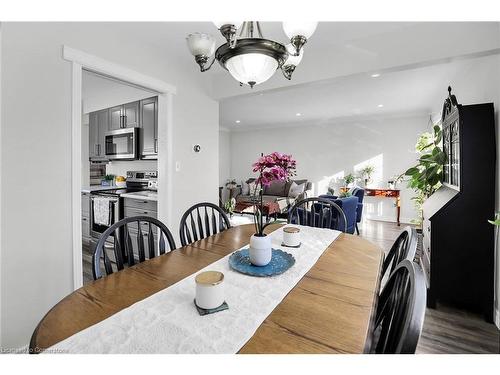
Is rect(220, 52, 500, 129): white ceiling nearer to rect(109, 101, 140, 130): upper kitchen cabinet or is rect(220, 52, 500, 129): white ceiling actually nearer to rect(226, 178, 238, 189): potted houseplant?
rect(109, 101, 140, 130): upper kitchen cabinet

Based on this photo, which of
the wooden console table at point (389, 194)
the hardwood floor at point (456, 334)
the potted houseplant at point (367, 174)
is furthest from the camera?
the potted houseplant at point (367, 174)

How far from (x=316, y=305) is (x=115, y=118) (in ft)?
12.5

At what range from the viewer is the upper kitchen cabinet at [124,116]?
Answer: 3385mm

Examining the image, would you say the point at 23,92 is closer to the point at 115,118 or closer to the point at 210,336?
the point at 210,336

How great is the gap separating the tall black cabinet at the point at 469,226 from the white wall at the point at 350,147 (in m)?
3.95

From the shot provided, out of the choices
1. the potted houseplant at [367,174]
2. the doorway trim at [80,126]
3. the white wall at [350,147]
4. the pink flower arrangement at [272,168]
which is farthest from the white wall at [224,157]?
the pink flower arrangement at [272,168]

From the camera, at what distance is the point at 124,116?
139 inches

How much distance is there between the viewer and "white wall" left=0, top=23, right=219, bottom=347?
1.55 m

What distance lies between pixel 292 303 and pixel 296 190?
5675 mm

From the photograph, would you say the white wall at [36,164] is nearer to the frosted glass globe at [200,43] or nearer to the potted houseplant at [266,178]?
the frosted glass globe at [200,43]

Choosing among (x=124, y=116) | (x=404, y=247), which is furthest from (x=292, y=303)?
(x=124, y=116)

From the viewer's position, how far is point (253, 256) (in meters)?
1.20
